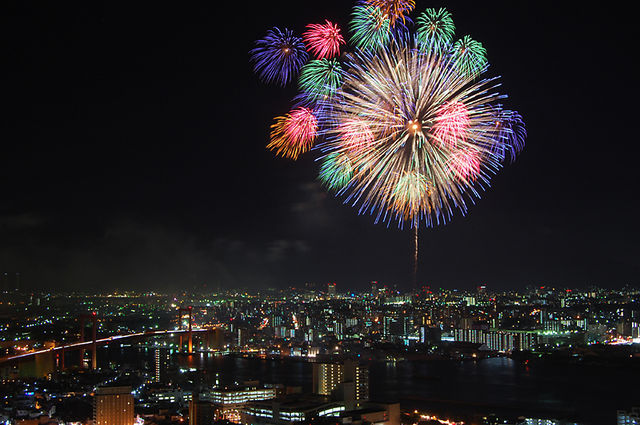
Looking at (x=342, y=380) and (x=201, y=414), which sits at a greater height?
(x=342, y=380)

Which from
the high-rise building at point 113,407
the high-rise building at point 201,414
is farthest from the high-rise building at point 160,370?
the high-rise building at point 201,414

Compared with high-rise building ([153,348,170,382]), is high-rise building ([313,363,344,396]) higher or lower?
higher

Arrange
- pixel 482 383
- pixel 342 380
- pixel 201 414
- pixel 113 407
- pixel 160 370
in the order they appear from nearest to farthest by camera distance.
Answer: pixel 201 414
pixel 113 407
pixel 342 380
pixel 482 383
pixel 160 370

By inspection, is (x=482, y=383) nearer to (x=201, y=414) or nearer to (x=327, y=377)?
(x=327, y=377)

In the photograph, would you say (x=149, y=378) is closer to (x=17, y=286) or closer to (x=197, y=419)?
(x=197, y=419)

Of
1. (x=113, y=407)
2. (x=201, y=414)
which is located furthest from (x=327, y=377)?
(x=113, y=407)

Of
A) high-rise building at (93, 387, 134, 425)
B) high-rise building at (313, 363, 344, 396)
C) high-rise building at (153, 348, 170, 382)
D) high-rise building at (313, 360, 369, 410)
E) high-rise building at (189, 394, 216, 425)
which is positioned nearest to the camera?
high-rise building at (189, 394, 216, 425)

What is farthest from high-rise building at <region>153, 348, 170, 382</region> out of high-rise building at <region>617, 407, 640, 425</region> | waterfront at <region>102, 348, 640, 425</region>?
high-rise building at <region>617, 407, 640, 425</region>

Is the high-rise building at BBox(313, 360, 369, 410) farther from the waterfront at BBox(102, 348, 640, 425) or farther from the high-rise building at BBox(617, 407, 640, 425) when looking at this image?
the high-rise building at BBox(617, 407, 640, 425)

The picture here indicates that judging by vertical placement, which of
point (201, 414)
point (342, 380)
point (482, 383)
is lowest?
point (482, 383)
